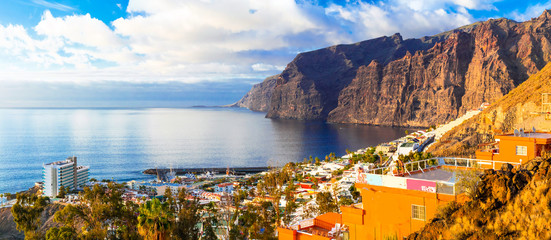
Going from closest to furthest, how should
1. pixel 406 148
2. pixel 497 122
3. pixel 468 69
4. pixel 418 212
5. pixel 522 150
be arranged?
pixel 418 212
pixel 522 150
pixel 497 122
pixel 406 148
pixel 468 69

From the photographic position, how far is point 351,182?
4353 cm

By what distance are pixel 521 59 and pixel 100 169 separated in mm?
151373

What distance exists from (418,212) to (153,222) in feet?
31.7

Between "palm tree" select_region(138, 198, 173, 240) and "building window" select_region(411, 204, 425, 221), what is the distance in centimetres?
924

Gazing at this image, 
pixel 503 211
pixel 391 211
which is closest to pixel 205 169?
pixel 391 211

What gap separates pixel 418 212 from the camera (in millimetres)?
10328

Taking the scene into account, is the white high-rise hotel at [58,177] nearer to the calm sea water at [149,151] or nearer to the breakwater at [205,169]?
the calm sea water at [149,151]

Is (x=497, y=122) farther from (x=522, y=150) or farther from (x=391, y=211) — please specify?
(x=391, y=211)

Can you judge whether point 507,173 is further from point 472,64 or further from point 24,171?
point 472,64

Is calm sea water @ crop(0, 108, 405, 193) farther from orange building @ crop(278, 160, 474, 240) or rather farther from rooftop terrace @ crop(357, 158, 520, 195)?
orange building @ crop(278, 160, 474, 240)

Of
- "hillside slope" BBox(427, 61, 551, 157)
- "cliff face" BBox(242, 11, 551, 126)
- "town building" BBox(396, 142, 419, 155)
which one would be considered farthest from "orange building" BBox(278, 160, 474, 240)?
"cliff face" BBox(242, 11, 551, 126)

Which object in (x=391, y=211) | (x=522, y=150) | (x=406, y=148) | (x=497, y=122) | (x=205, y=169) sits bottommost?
(x=205, y=169)

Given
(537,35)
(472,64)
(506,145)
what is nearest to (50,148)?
(506,145)

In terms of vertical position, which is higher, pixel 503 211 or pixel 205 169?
pixel 503 211
